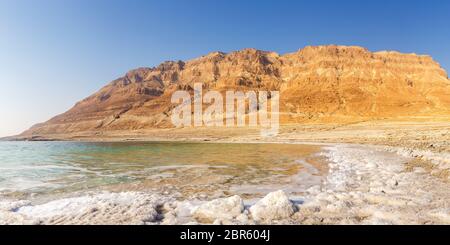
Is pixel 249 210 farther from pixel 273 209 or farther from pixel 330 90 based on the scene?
pixel 330 90

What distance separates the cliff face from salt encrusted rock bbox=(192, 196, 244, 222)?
94.2 m

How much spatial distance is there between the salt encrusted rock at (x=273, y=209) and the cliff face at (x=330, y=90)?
308 feet

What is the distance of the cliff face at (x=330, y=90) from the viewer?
113 metres

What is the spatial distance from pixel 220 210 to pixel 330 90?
431ft

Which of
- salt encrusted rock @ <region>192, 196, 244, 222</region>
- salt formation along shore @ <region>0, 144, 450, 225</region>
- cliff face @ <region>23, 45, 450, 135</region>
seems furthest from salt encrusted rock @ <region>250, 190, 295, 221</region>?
cliff face @ <region>23, 45, 450, 135</region>

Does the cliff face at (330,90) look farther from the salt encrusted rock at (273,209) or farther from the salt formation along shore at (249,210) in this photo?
the salt encrusted rock at (273,209)

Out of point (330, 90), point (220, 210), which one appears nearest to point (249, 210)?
point (220, 210)

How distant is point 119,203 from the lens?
820cm

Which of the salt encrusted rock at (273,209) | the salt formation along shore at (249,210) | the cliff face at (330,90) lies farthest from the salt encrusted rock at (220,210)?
the cliff face at (330,90)

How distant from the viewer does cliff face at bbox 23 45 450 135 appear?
113m
